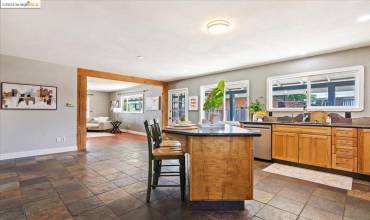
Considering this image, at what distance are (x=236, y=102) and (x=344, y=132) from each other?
2.66 metres

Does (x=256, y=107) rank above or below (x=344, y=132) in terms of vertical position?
above

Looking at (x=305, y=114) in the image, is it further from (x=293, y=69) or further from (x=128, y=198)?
(x=128, y=198)

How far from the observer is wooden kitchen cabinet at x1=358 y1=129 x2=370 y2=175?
294 cm

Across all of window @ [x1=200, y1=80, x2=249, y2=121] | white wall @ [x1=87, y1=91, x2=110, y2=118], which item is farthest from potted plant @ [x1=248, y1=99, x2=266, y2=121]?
white wall @ [x1=87, y1=91, x2=110, y2=118]

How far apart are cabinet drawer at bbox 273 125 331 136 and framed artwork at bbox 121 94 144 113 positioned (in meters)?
6.38

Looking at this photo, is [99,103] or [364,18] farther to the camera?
[99,103]

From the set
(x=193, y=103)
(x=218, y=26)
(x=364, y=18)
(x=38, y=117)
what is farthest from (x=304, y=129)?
(x=38, y=117)

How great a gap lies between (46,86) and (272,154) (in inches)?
223

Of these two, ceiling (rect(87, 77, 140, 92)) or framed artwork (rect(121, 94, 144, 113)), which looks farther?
framed artwork (rect(121, 94, 144, 113))

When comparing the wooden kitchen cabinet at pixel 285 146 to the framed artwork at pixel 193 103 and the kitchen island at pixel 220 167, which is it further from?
the framed artwork at pixel 193 103

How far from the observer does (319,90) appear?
394 cm

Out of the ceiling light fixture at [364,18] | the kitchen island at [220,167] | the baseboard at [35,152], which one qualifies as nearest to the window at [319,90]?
the ceiling light fixture at [364,18]

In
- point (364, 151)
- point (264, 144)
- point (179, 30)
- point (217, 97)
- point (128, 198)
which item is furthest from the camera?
point (264, 144)

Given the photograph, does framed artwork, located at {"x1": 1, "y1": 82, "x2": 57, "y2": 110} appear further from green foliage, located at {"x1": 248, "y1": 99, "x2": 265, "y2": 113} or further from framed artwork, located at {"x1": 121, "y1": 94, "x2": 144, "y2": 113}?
green foliage, located at {"x1": 248, "y1": 99, "x2": 265, "y2": 113}
